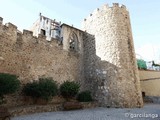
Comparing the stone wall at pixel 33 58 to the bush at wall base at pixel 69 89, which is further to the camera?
the bush at wall base at pixel 69 89

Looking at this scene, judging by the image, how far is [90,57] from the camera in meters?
14.0

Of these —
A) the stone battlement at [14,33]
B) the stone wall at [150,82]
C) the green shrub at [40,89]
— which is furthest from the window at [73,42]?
the stone wall at [150,82]

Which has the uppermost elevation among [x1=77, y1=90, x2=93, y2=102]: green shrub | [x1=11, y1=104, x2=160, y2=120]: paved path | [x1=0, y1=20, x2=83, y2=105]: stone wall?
[x1=0, y1=20, x2=83, y2=105]: stone wall

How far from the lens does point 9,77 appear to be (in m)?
8.16

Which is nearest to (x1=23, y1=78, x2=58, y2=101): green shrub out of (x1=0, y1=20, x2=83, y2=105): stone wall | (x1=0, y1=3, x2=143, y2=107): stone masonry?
(x1=0, y1=20, x2=83, y2=105): stone wall

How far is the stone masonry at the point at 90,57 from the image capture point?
1041 centimetres

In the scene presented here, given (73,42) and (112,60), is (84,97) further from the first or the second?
(73,42)

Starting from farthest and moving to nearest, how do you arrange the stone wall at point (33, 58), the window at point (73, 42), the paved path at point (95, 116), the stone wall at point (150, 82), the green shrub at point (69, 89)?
the stone wall at point (150, 82) → the window at point (73, 42) → the green shrub at point (69, 89) → the stone wall at point (33, 58) → the paved path at point (95, 116)

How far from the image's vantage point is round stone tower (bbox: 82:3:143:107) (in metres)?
11.6

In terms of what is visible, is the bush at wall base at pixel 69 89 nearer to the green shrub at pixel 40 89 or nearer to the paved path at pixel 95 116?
the green shrub at pixel 40 89

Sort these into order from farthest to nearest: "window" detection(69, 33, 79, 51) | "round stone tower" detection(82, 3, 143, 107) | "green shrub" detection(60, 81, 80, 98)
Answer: "window" detection(69, 33, 79, 51) → "round stone tower" detection(82, 3, 143, 107) → "green shrub" detection(60, 81, 80, 98)

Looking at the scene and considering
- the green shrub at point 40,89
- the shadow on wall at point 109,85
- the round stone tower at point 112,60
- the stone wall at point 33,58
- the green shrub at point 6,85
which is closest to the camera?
the green shrub at point 6,85

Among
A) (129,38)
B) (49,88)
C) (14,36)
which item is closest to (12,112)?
(49,88)

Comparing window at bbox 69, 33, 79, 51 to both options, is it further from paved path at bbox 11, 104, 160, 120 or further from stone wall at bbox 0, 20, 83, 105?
paved path at bbox 11, 104, 160, 120
